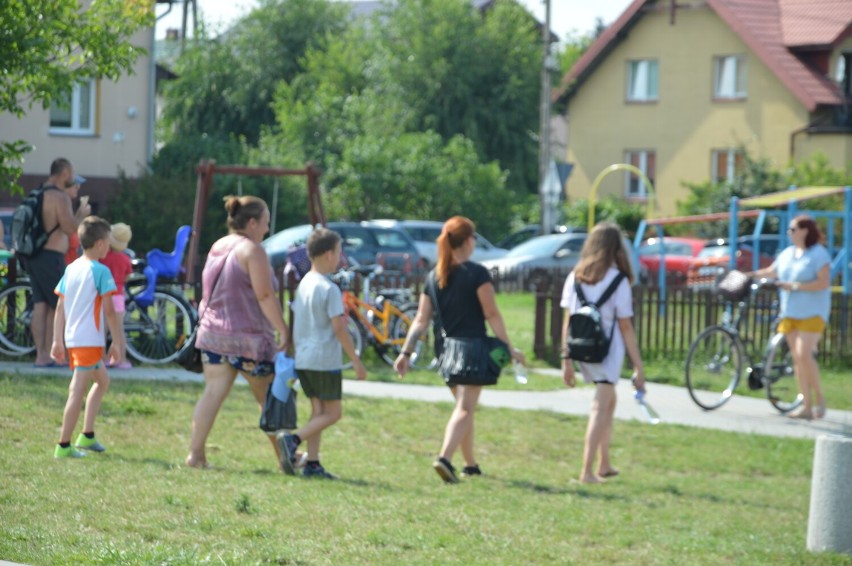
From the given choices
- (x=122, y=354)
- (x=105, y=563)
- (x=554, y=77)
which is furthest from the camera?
(x=554, y=77)

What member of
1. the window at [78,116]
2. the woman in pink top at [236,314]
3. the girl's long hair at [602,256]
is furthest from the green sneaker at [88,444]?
the window at [78,116]

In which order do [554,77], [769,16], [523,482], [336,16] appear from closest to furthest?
[523,482] → [769,16] → [554,77] → [336,16]

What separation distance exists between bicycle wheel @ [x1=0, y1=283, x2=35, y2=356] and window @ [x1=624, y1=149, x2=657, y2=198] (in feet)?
116

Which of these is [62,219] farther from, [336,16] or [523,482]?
[336,16]

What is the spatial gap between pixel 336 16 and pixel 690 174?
18.3 m

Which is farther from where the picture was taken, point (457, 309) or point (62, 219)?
point (62, 219)

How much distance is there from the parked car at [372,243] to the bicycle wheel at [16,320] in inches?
566

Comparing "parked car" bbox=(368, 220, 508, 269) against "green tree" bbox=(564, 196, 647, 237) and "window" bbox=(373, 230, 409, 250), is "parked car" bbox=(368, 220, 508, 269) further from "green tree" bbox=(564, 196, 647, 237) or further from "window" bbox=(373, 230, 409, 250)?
"green tree" bbox=(564, 196, 647, 237)

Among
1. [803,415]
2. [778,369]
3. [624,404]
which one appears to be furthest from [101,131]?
[803,415]

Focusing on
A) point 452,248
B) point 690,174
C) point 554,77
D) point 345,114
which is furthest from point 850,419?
point 554,77

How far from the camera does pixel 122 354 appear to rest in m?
9.18

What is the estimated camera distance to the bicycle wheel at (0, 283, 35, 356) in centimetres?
1362

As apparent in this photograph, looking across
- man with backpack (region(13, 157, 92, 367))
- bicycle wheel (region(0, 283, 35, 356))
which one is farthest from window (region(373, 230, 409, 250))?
man with backpack (region(13, 157, 92, 367))

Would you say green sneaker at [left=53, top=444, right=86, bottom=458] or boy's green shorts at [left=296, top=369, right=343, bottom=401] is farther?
boy's green shorts at [left=296, top=369, right=343, bottom=401]
